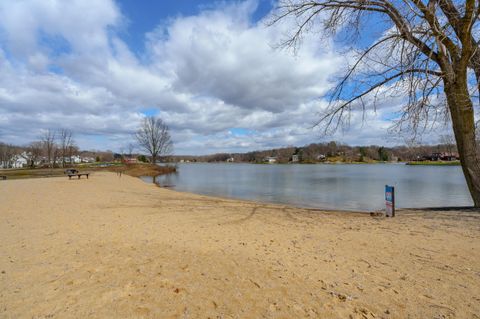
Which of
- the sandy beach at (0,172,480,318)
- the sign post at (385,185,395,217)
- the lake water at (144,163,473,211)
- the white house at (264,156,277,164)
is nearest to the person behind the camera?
the sandy beach at (0,172,480,318)

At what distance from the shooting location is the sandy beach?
2.76 m

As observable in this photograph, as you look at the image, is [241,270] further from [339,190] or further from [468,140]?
[339,190]

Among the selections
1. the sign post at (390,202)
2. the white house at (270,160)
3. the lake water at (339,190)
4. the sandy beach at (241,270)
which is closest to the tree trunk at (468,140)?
the sandy beach at (241,270)

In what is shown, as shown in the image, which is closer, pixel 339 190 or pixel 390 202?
pixel 390 202

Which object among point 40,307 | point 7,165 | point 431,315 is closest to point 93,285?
point 40,307

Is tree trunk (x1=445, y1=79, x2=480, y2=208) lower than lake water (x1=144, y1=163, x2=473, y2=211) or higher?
higher

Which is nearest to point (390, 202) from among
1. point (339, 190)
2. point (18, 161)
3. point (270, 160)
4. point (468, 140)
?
point (468, 140)

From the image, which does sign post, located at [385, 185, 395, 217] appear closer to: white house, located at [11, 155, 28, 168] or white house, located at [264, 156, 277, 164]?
white house, located at [11, 155, 28, 168]

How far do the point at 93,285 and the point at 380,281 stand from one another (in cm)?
363

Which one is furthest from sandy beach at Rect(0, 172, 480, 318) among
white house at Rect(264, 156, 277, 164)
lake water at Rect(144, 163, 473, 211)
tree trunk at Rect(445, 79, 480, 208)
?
white house at Rect(264, 156, 277, 164)

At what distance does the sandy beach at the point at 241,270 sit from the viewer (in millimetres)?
2764

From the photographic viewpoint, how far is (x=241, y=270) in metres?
3.73

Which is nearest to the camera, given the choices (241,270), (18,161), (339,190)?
(241,270)

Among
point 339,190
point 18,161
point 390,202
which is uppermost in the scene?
point 18,161
